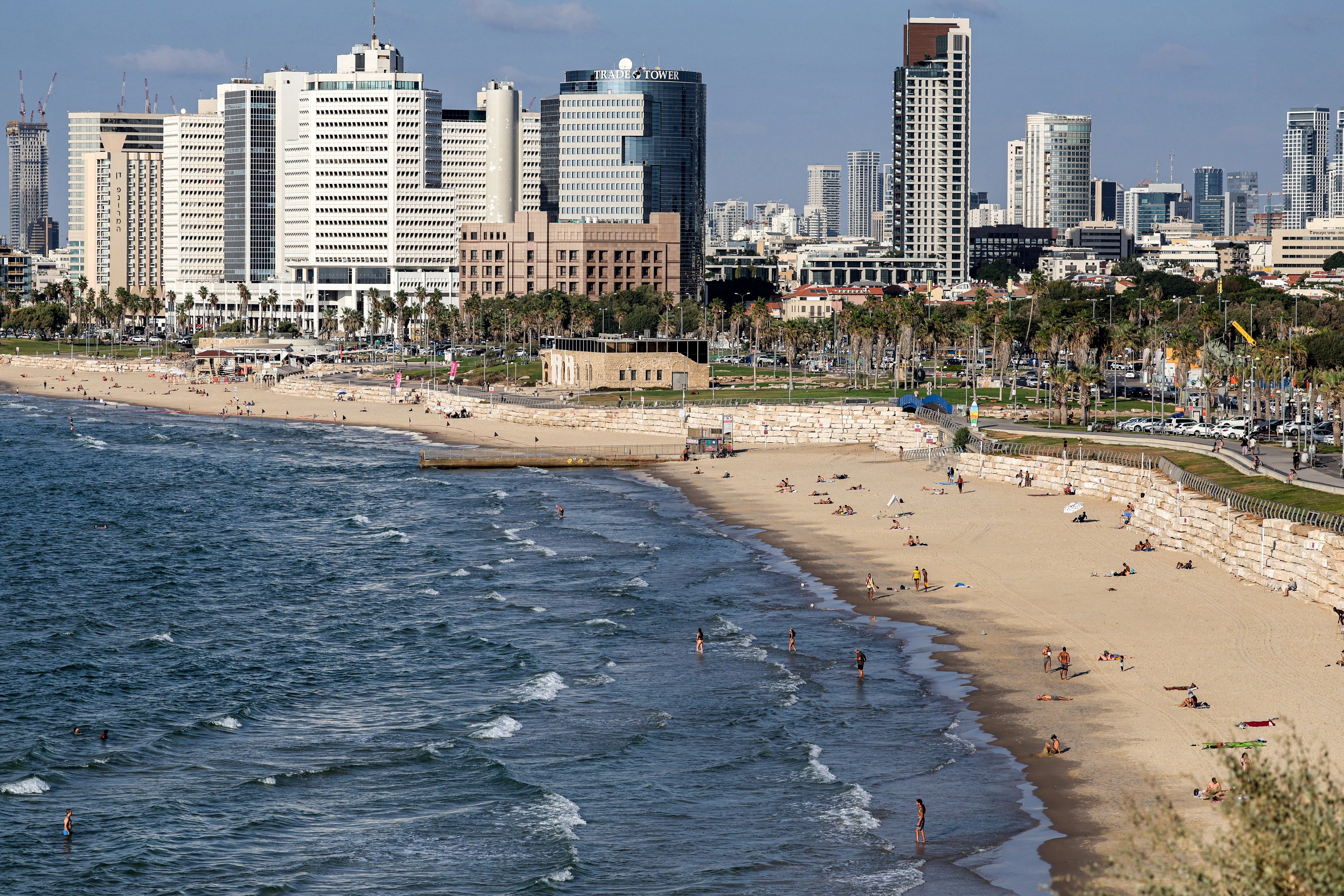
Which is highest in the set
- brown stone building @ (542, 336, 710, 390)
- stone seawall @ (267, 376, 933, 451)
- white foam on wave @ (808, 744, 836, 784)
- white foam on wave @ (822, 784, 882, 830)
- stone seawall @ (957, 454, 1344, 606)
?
brown stone building @ (542, 336, 710, 390)

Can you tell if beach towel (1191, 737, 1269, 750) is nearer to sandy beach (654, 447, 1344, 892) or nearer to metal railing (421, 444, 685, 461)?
sandy beach (654, 447, 1344, 892)

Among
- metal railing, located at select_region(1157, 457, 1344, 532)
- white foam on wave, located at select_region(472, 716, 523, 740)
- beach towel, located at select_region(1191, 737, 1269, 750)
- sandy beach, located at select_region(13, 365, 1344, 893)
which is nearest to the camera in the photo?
beach towel, located at select_region(1191, 737, 1269, 750)

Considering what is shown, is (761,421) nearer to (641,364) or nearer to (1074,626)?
(641,364)

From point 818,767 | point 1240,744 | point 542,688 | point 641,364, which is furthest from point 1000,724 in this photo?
point 641,364

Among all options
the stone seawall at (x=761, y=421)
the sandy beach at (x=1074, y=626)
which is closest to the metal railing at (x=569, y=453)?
the stone seawall at (x=761, y=421)

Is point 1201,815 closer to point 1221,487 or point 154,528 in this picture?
point 1221,487

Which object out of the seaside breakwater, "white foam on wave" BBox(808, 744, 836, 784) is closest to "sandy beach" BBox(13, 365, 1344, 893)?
the seaside breakwater

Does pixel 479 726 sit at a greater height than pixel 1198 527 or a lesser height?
lesser
